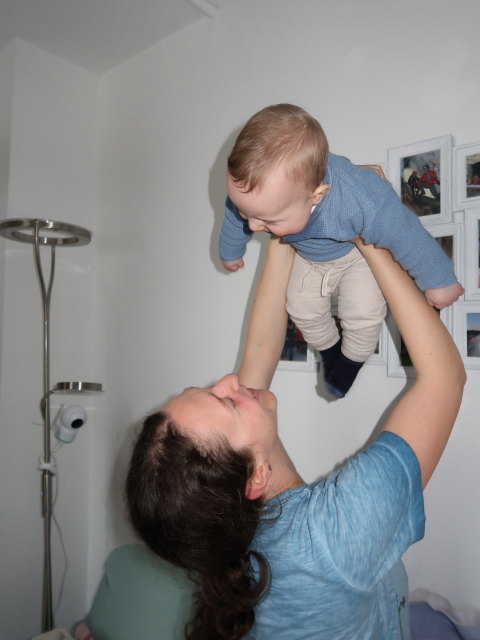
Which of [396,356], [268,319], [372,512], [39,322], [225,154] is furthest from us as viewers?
[39,322]

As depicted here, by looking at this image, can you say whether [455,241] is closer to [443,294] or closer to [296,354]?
[443,294]

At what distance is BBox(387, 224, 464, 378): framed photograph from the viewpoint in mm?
1429

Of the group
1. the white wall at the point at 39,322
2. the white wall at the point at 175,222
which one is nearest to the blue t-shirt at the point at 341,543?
the white wall at the point at 175,222

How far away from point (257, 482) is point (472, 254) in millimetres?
899

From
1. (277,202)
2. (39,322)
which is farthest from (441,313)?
(39,322)

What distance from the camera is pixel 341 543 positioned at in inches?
31.5

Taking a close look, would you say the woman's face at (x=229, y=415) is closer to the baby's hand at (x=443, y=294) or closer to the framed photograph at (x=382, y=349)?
the baby's hand at (x=443, y=294)

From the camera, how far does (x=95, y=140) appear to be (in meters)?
2.70

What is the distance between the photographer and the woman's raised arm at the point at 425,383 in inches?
34.2

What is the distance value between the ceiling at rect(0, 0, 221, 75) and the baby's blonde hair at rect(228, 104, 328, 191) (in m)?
1.39

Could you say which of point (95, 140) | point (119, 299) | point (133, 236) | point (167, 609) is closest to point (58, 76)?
point (95, 140)

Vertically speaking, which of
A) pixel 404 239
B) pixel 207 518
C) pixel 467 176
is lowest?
pixel 207 518

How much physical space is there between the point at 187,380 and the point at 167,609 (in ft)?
2.87

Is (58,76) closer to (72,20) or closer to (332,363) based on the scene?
(72,20)
